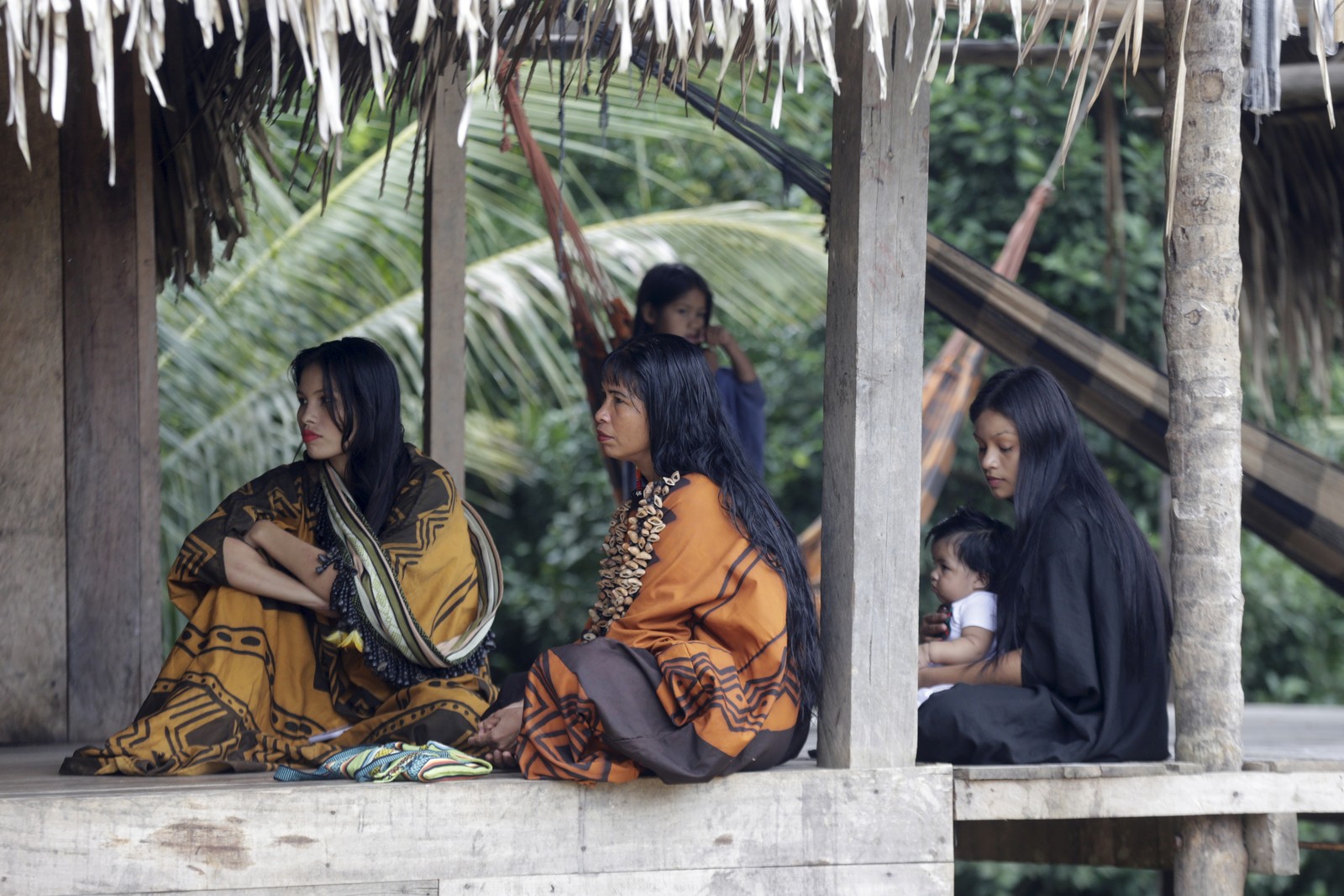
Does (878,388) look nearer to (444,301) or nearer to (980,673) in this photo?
(980,673)

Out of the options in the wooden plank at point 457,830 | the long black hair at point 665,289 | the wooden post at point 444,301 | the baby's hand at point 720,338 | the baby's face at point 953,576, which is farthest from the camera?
the baby's hand at point 720,338

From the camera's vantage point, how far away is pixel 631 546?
8.84 ft

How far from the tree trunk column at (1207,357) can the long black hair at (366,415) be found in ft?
5.16

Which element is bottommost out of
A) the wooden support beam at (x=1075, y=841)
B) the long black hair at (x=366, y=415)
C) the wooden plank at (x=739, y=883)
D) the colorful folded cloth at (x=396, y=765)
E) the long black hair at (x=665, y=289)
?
the wooden support beam at (x=1075, y=841)

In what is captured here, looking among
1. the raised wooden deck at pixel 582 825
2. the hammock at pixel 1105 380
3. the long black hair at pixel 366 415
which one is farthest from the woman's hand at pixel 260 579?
the hammock at pixel 1105 380

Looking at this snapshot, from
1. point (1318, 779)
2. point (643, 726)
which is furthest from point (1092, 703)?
point (643, 726)

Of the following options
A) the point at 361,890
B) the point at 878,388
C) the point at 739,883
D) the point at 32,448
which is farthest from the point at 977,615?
the point at 32,448

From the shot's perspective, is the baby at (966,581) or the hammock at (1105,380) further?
the hammock at (1105,380)

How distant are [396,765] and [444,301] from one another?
171cm

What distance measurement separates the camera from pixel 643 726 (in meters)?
2.52

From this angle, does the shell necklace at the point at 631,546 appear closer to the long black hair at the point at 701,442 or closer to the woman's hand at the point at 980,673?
the long black hair at the point at 701,442

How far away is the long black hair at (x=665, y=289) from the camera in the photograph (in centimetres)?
418

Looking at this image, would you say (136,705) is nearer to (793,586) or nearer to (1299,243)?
(793,586)

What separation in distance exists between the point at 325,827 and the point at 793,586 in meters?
0.91
